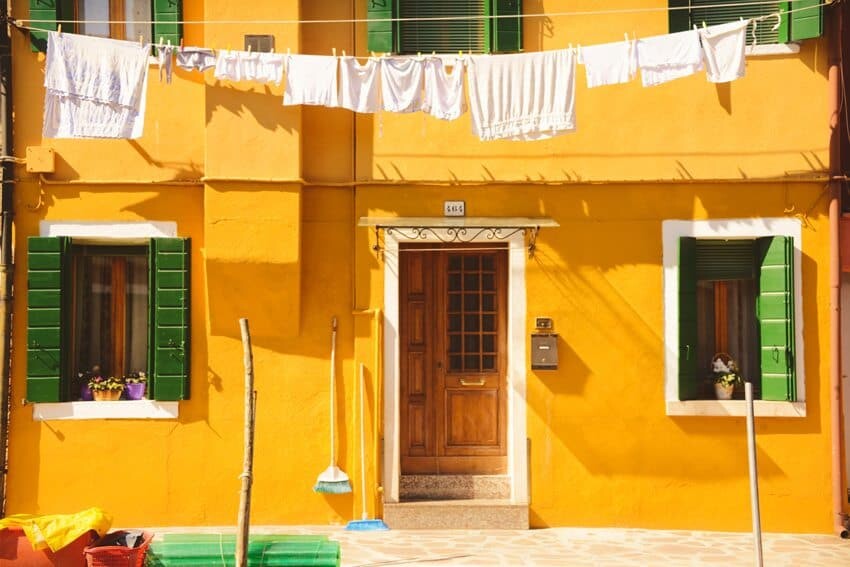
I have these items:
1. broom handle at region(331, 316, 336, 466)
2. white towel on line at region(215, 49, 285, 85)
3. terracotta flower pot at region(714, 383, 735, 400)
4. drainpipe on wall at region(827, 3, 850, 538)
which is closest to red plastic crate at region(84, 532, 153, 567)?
broom handle at region(331, 316, 336, 466)

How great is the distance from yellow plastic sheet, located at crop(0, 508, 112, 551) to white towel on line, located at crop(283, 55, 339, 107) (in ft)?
13.7

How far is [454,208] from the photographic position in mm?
9695

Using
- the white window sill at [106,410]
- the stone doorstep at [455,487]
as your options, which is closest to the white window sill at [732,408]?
the stone doorstep at [455,487]

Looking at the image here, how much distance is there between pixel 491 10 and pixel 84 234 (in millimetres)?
4877

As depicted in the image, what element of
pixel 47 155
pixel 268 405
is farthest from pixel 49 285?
pixel 268 405

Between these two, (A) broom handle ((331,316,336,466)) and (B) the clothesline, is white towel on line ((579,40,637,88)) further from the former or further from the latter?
(A) broom handle ((331,316,336,466))

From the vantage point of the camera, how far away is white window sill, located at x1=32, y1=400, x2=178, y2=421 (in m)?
9.55

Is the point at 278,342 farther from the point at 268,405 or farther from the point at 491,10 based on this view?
the point at 491,10

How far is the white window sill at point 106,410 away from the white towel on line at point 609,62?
5.40 meters

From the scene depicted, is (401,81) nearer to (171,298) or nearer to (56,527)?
(171,298)

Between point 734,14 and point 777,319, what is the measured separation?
3280 mm

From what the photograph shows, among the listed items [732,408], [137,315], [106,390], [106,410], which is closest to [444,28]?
[137,315]

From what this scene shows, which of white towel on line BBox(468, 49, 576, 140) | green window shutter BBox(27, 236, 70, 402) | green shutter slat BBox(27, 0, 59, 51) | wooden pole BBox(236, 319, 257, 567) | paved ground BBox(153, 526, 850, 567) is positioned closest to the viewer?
wooden pole BBox(236, 319, 257, 567)

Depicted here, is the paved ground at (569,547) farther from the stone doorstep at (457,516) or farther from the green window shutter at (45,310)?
the green window shutter at (45,310)
